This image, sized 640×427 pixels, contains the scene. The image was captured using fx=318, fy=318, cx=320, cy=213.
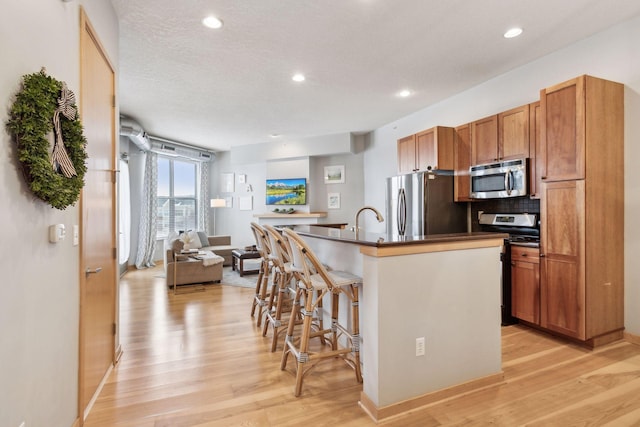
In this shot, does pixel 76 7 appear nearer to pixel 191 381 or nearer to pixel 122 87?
pixel 191 381

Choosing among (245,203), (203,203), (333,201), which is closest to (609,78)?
(333,201)

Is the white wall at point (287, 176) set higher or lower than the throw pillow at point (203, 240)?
higher

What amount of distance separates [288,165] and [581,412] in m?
6.67

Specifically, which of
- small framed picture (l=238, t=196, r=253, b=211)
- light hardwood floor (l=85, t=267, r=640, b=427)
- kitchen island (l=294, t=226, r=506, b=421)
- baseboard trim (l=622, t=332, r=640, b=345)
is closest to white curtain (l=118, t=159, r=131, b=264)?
small framed picture (l=238, t=196, r=253, b=211)

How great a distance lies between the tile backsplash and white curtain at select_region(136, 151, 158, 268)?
6.55 m

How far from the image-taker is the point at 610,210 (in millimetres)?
2998

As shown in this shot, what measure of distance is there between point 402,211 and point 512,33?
248 centimetres

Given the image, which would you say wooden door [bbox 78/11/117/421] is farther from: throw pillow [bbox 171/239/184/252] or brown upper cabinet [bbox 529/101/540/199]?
brown upper cabinet [bbox 529/101/540/199]

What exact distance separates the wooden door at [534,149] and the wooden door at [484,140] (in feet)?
1.40

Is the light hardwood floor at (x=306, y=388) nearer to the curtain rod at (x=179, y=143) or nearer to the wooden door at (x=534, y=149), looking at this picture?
the wooden door at (x=534, y=149)

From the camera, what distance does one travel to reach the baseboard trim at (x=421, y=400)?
193 cm

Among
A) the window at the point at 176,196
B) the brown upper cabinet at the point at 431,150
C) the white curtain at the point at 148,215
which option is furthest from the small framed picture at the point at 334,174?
the white curtain at the point at 148,215

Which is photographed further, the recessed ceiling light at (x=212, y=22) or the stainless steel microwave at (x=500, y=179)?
the stainless steel microwave at (x=500, y=179)

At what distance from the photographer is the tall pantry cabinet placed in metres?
2.85
